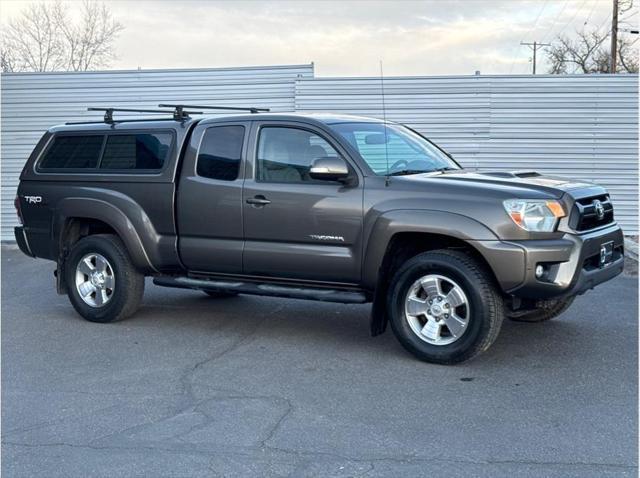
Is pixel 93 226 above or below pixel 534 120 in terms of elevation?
below

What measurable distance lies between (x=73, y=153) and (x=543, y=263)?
16.3 feet

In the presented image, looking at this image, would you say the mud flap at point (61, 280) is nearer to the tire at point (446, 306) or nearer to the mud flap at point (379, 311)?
the mud flap at point (379, 311)

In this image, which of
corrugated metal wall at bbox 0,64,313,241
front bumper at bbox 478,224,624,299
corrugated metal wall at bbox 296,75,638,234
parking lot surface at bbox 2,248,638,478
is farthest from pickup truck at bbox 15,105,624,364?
corrugated metal wall at bbox 0,64,313,241

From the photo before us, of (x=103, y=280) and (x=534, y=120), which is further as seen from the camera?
(x=534, y=120)

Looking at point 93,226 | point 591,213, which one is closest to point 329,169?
point 591,213

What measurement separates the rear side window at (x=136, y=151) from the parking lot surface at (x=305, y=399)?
161cm

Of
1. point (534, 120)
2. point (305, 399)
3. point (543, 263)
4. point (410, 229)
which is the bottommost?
point (305, 399)

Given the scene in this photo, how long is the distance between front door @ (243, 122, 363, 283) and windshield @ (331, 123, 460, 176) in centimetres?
23

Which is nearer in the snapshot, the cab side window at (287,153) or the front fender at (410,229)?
the front fender at (410,229)

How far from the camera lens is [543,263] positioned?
5840 millimetres

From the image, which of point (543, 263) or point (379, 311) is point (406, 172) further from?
point (543, 263)

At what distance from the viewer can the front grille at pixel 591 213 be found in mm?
6016

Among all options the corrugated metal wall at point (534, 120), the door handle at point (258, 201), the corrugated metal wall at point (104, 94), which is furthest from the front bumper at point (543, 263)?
the corrugated metal wall at point (104, 94)

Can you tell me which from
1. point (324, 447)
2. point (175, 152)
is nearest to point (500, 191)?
point (324, 447)
